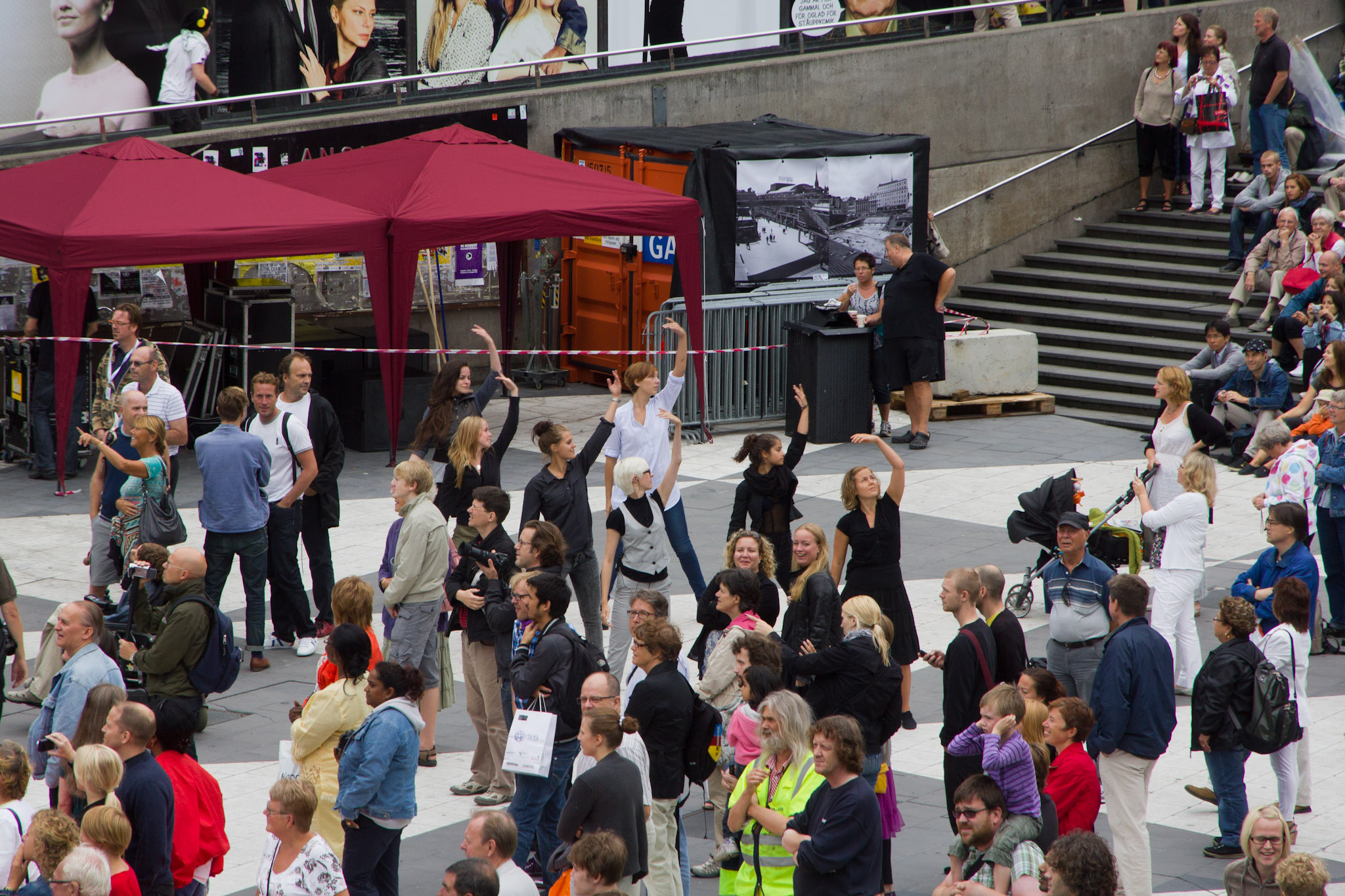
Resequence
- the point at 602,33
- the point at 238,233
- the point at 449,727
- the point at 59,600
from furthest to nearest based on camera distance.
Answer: the point at 602,33
the point at 238,233
the point at 59,600
the point at 449,727

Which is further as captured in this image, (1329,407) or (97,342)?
(97,342)

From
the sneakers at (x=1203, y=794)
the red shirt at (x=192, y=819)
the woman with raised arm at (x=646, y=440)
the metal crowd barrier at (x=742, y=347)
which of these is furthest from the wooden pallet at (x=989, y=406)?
the red shirt at (x=192, y=819)

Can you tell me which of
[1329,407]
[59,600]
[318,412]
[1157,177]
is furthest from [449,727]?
[1157,177]

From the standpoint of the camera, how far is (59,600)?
11.5 metres

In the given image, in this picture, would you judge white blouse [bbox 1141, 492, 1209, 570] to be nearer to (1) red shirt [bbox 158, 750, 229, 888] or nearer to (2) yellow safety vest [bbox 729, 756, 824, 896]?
(2) yellow safety vest [bbox 729, 756, 824, 896]

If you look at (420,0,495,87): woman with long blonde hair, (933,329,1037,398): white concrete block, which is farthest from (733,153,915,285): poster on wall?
(420,0,495,87): woman with long blonde hair

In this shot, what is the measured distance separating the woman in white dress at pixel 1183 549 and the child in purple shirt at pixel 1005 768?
122 inches

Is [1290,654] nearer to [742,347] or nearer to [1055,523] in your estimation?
[1055,523]

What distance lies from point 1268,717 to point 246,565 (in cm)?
599

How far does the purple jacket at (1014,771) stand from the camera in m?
6.66

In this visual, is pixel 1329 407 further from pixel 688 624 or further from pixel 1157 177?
pixel 1157 177

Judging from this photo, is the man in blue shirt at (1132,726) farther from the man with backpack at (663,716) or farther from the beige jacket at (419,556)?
the beige jacket at (419,556)

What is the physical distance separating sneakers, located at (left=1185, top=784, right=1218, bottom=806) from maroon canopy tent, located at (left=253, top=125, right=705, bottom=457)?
8.52m

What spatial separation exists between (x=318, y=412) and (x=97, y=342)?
493 centimetres
